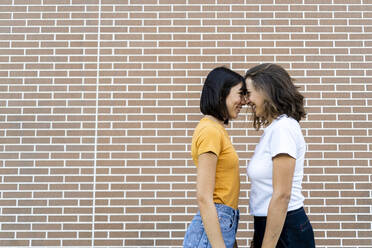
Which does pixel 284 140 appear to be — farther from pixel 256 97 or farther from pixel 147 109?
pixel 147 109

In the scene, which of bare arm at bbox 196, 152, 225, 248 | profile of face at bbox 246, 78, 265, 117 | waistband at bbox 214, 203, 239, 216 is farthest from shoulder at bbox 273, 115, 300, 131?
waistband at bbox 214, 203, 239, 216

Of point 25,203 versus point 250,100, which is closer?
point 250,100

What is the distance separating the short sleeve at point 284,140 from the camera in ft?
5.57

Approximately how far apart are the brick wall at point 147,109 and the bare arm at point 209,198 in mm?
1523

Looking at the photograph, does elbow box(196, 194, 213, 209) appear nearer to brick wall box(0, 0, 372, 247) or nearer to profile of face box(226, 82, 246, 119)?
profile of face box(226, 82, 246, 119)

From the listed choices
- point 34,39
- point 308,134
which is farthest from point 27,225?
point 308,134

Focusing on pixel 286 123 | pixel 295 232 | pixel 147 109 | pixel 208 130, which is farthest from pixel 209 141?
pixel 147 109

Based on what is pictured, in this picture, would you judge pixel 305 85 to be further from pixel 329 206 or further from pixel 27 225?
pixel 27 225

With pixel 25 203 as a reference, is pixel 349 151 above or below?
above

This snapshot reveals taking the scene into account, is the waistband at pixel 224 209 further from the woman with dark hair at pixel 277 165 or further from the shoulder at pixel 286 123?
the shoulder at pixel 286 123

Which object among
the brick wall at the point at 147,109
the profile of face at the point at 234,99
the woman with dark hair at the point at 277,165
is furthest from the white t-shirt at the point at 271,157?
the brick wall at the point at 147,109

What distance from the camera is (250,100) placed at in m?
1.93

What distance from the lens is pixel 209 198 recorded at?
172cm

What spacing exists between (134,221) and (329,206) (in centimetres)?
174
